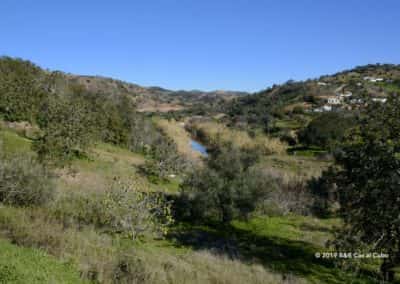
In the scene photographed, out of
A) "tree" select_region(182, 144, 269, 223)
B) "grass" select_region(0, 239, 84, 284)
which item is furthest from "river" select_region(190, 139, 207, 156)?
"grass" select_region(0, 239, 84, 284)

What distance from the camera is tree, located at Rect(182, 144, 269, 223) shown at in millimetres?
15953

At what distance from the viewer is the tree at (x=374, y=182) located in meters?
8.38

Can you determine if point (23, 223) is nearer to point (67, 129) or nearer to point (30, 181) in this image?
point (30, 181)

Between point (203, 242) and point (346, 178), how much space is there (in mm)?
6298

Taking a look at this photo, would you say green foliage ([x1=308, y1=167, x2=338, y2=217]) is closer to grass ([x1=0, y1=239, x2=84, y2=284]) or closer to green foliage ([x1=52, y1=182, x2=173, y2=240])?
green foliage ([x1=52, y1=182, x2=173, y2=240])

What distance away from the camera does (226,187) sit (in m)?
16.0

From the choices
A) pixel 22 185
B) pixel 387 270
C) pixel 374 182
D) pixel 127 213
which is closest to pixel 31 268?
pixel 127 213

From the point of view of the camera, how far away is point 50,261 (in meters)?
6.88

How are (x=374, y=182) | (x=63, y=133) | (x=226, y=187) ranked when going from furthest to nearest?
1. (x=63, y=133)
2. (x=226, y=187)
3. (x=374, y=182)

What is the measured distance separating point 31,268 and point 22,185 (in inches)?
254

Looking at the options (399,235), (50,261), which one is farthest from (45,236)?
(399,235)

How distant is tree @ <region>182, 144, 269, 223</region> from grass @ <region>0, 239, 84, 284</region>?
31.4ft

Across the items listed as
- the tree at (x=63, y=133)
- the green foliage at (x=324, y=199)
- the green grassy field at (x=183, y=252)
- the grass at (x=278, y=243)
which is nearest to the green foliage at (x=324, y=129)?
the green foliage at (x=324, y=199)

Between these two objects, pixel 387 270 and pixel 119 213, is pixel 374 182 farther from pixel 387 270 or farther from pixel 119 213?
pixel 119 213
